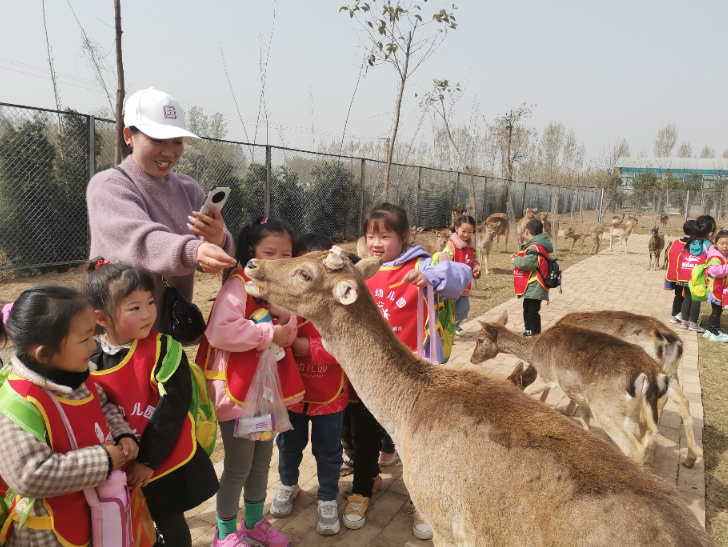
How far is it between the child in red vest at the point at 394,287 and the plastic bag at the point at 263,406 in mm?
1062

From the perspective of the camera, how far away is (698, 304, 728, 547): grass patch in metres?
4.42

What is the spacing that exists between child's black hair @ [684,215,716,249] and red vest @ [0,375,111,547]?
1149 cm

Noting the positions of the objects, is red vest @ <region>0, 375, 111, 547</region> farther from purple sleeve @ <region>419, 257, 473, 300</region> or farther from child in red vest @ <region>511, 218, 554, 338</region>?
child in red vest @ <region>511, 218, 554, 338</region>

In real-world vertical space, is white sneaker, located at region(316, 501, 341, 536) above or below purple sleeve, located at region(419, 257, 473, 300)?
below

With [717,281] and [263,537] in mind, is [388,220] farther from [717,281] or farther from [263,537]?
[717,281]

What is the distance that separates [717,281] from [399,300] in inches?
360

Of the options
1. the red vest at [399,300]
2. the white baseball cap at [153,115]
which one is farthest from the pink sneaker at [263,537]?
the white baseball cap at [153,115]

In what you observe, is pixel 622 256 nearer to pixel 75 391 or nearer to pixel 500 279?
pixel 500 279

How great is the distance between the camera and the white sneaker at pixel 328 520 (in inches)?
151

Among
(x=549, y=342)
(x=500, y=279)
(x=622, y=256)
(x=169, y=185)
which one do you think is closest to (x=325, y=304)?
(x=169, y=185)

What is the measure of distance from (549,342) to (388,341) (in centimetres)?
318

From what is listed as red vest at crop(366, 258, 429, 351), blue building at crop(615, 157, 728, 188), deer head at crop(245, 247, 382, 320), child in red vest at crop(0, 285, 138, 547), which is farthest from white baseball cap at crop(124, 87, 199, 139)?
blue building at crop(615, 157, 728, 188)

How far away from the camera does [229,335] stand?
2.95m

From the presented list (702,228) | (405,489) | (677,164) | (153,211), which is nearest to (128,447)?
(153,211)
